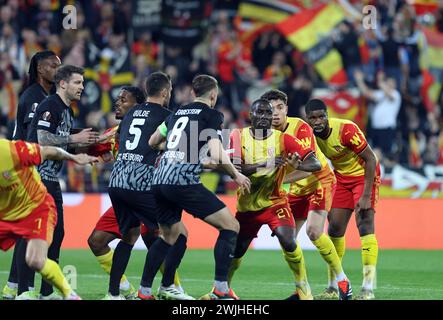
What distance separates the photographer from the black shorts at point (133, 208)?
36.9 ft

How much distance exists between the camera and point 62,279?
396 inches

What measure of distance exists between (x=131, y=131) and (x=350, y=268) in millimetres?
5819

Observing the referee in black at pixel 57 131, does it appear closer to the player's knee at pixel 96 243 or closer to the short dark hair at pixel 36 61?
the short dark hair at pixel 36 61

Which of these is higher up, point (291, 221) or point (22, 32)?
point (22, 32)

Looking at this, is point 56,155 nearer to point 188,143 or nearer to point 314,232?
point 188,143

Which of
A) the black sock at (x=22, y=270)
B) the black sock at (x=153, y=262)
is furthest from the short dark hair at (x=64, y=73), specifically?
the black sock at (x=153, y=262)

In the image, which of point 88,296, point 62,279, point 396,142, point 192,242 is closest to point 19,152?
point 62,279

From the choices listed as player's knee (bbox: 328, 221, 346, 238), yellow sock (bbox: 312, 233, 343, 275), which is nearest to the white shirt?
player's knee (bbox: 328, 221, 346, 238)

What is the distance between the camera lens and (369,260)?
12.3 meters

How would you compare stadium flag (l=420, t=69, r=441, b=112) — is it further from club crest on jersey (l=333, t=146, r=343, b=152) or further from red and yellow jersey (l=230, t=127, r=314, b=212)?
→ red and yellow jersey (l=230, t=127, r=314, b=212)

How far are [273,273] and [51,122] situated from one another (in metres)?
5.28

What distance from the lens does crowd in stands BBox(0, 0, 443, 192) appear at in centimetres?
2186

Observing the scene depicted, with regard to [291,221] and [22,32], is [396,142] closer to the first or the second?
[22,32]

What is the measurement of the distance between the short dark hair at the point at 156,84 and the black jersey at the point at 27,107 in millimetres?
1313
